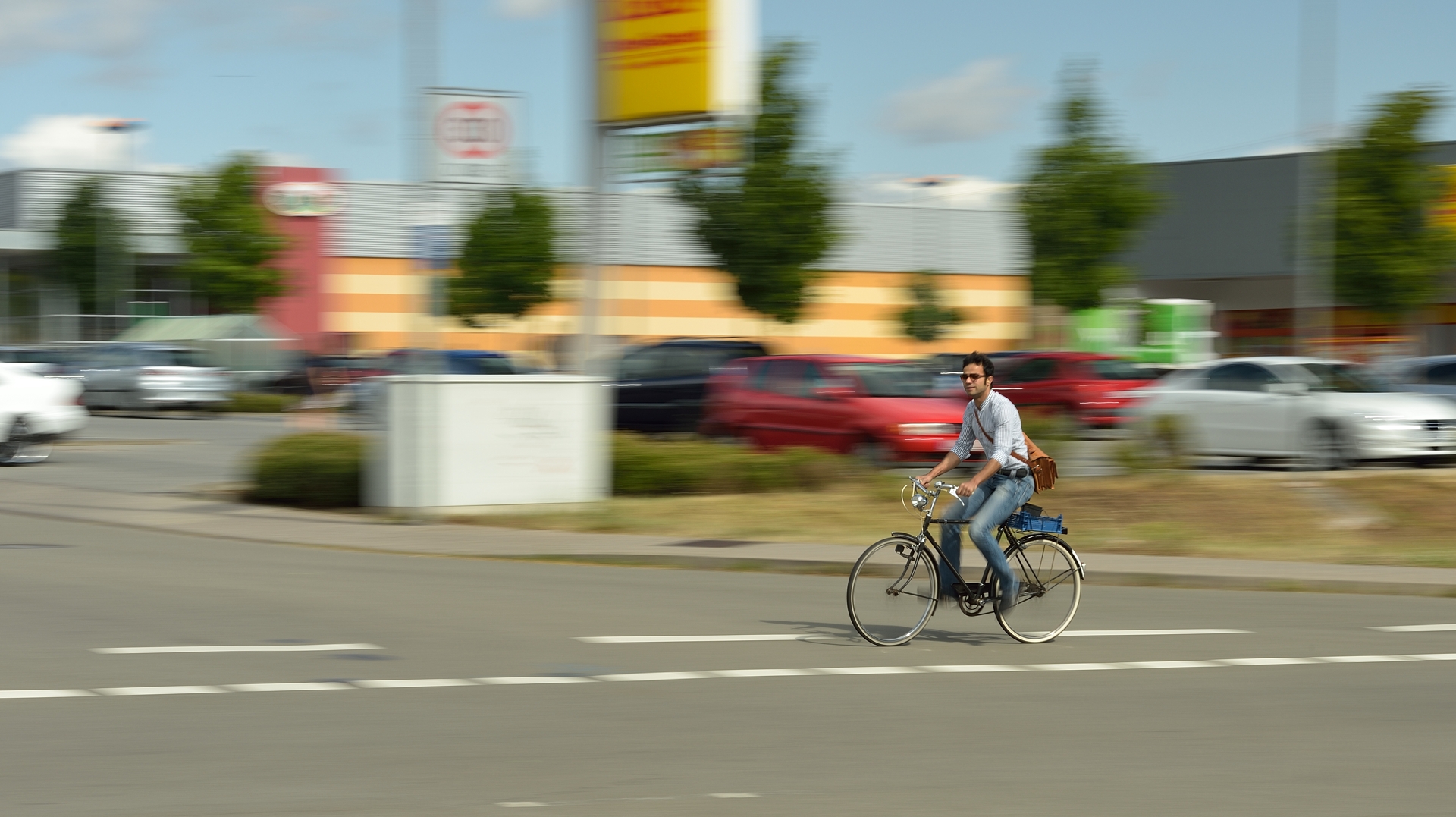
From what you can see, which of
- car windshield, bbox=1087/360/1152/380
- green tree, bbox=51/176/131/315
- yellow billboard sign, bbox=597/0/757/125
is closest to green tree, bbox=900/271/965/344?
green tree, bbox=51/176/131/315

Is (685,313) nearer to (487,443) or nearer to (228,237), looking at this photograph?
(228,237)

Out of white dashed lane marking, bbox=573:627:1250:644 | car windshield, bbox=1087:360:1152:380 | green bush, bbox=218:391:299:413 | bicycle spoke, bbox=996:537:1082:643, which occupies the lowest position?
green bush, bbox=218:391:299:413

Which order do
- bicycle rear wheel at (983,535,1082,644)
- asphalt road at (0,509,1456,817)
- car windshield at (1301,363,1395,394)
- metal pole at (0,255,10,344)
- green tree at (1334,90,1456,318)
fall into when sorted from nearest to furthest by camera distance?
asphalt road at (0,509,1456,817) → bicycle rear wheel at (983,535,1082,644) → car windshield at (1301,363,1395,394) → green tree at (1334,90,1456,318) → metal pole at (0,255,10,344)

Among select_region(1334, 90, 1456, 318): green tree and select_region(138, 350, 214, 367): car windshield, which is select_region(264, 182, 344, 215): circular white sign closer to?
select_region(138, 350, 214, 367): car windshield

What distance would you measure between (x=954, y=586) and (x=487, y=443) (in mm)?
8451

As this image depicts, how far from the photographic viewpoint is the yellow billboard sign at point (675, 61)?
18766 millimetres

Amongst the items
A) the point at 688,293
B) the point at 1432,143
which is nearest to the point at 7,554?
the point at 1432,143

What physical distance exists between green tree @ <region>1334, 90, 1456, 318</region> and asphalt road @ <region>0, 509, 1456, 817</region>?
94.9ft

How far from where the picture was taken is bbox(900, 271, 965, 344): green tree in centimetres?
7400

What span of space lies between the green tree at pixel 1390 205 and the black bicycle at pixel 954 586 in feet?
104

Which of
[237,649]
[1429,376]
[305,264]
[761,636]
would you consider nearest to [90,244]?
[305,264]

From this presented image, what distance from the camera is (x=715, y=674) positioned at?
343 inches

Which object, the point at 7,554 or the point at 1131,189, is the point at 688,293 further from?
the point at 7,554

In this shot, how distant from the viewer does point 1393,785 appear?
6.38 metres
